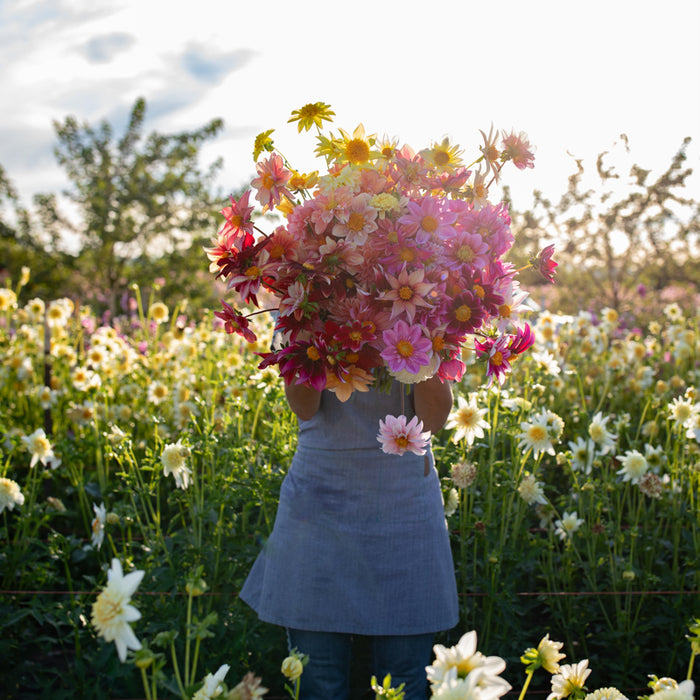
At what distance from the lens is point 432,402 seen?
162cm

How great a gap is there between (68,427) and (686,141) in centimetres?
558

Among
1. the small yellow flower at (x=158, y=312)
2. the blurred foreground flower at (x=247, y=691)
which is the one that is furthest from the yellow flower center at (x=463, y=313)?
the small yellow flower at (x=158, y=312)

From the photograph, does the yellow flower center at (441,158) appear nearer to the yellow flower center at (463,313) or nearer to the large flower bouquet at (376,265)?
the large flower bouquet at (376,265)

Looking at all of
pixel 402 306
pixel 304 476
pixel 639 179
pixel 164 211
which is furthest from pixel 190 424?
pixel 164 211

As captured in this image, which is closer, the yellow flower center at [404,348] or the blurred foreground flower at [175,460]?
the yellow flower center at [404,348]

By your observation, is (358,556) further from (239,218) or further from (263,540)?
(239,218)

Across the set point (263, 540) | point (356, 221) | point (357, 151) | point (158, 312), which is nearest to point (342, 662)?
point (263, 540)

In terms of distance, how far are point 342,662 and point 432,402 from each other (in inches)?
27.8

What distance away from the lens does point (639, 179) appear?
6.03 metres

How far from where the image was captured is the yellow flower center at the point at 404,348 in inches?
47.1

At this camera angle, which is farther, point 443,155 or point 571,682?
point 443,155

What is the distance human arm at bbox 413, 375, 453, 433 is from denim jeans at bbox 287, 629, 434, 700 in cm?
55

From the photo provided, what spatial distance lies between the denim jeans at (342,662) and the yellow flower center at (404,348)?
861mm

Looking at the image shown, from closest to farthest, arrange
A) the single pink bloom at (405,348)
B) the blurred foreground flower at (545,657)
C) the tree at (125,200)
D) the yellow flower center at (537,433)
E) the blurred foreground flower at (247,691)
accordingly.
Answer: the blurred foreground flower at (247,691), the blurred foreground flower at (545,657), the single pink bloom at (405,348), the yellow flower center at (537,433), the tree at (125,200)
